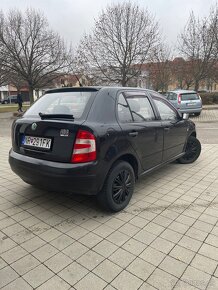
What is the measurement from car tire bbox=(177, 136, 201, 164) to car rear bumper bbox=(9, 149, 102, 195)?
3303 mm

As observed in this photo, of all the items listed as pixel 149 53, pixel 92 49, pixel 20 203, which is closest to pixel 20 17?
pixel 92 49

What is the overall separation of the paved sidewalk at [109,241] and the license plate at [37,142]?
0.92 m

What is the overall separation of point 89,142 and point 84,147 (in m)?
0.08

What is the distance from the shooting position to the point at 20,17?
18125 mm

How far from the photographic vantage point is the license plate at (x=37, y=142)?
2.94 meters

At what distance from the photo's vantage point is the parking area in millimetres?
2098

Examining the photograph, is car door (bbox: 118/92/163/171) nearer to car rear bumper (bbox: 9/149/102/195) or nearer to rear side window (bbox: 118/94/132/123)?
rear side window (bbox: 118/94/132/123)

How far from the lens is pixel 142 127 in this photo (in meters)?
3.57

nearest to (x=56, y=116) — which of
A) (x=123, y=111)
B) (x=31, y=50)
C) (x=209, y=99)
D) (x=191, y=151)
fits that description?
(x=123, y=111)

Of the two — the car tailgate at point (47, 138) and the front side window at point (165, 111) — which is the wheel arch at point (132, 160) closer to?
the car tailgate at point (47, 138)

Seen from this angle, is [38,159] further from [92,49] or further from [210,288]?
[92,49]

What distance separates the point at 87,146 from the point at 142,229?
46.4 inches

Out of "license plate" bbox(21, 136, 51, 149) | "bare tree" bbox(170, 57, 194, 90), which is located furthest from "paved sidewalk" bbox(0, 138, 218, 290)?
"bare tree" bbox(170, 57, 194, 90)

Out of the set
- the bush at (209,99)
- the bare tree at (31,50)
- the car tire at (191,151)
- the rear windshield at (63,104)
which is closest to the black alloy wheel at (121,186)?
the rear windshield at (63,104)
